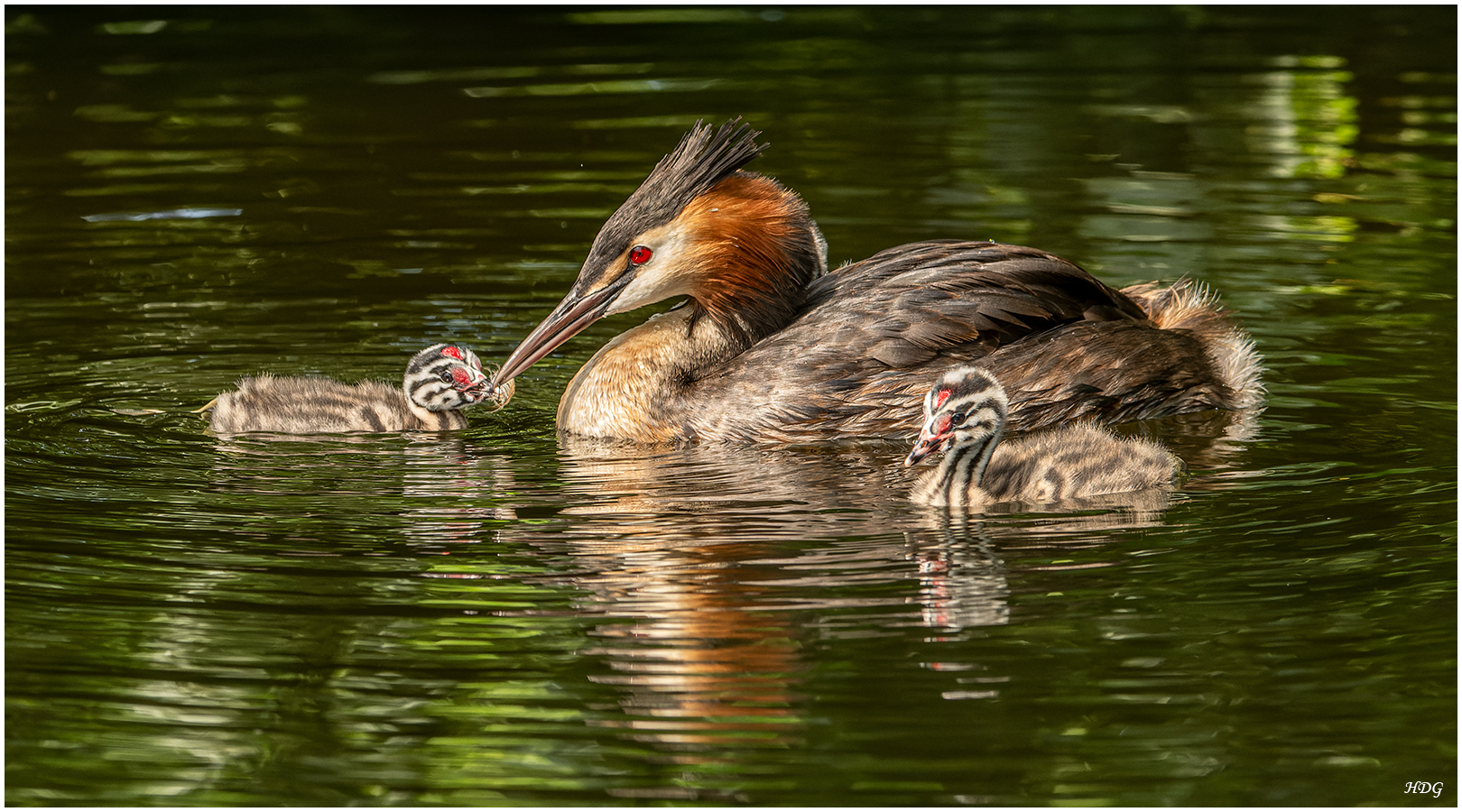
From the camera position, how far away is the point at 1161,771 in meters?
4.79

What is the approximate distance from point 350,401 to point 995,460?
287cm

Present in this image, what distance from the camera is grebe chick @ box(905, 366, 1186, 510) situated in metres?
6.91

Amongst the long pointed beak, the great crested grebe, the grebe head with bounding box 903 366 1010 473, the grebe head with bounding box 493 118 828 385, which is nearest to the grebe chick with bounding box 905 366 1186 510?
the grebe head with bounding box 903 366 1010 473

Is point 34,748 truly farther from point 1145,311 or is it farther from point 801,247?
point 1145,311

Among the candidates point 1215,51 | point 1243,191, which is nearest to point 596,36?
point 1215,51

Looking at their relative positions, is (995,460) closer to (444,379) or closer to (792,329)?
(792,329)

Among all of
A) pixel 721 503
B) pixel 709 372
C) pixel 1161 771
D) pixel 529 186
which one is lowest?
pixel 1161 771

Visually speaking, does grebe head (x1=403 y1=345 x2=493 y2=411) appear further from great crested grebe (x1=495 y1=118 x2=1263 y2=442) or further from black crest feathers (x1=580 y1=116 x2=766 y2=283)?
black crest feathers (x1=580 y1=116 x2=766 y2=283)

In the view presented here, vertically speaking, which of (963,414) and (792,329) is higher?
(792,329)

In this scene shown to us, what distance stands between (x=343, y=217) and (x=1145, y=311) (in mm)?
5734

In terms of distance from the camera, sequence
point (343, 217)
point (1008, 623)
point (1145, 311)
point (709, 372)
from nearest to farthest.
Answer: point (1008, 623) < point (709, 372) < point (1145, 311) < point (343, 217)

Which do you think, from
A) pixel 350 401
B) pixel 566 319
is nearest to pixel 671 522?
pixel 566 319

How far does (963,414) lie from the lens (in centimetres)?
691

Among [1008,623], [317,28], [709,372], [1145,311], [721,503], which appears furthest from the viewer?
[317,28]
